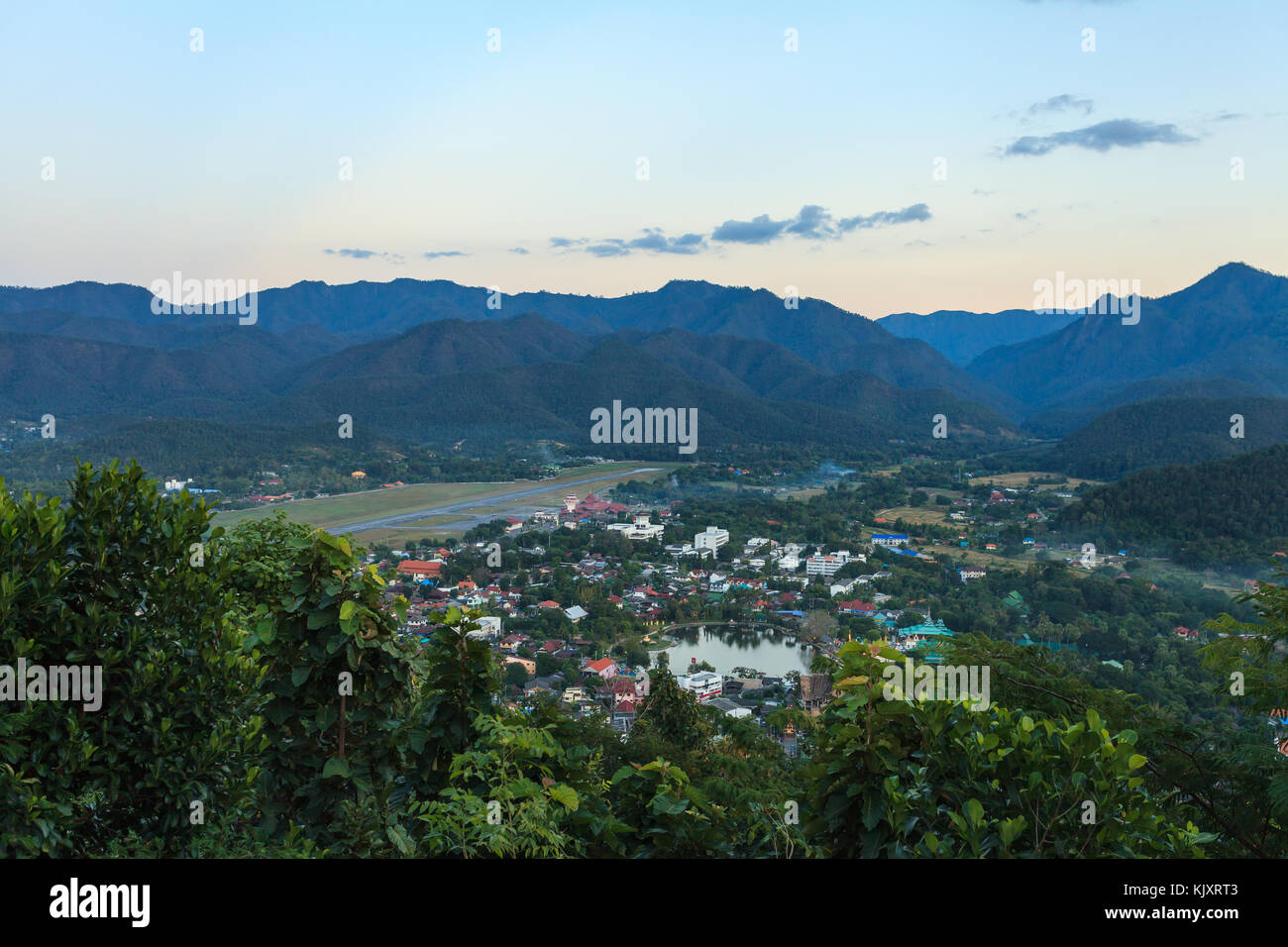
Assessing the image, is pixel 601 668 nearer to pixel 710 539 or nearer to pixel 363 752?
pixel 363 752

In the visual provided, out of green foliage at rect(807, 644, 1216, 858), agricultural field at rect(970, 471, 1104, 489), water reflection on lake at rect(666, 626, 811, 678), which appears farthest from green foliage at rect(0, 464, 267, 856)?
agricultural field at rect(970, 471, 1104, 489)

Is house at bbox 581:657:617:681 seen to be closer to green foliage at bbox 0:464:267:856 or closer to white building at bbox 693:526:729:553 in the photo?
green foliage at bbox 0:464:267:856

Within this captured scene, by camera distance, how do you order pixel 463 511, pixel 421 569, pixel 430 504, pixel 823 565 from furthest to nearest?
pixel 430 504 → pixel 463 511 → pixel 823 565 → pixel 421 569

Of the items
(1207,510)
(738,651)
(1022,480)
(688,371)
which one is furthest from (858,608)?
(688,371)

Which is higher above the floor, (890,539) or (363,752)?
A: (363,752)

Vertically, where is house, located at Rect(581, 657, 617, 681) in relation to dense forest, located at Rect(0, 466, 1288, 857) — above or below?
below

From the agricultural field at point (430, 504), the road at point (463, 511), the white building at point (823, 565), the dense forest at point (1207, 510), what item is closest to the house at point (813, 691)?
the white building at point (823, 565)

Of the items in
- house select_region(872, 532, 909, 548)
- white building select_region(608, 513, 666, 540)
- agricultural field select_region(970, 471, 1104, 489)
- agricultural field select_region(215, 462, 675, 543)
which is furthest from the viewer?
agricultural field select_region(970, 471, 1104, 489)
